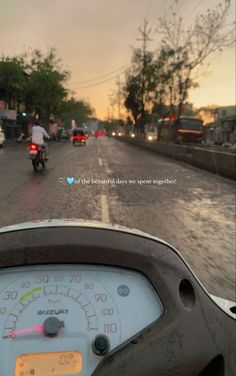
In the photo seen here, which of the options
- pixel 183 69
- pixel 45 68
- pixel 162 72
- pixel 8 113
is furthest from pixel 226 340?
pixel 45 68

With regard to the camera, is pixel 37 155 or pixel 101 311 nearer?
pixel 101 311

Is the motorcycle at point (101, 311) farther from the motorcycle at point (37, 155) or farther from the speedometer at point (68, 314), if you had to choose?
the motorcycle at point (37, 155)

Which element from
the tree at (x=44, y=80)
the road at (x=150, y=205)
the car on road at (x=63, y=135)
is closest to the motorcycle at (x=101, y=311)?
the road at (x=150, y=205)

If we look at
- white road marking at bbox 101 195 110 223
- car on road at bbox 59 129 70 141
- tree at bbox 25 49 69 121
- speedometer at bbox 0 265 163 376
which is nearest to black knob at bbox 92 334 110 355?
speedometer at bbox 0 265 163 376

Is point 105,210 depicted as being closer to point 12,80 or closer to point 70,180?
point 70,180

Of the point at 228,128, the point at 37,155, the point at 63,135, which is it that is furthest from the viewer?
the point at 228,128

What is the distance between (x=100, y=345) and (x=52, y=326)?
0.15 m

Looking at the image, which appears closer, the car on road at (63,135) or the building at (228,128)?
the car on road at (63,135)

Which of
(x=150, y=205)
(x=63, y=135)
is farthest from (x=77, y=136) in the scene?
(x=150, y=205)

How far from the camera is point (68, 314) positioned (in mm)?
1563

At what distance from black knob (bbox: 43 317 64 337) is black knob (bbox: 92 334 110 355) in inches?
4.4

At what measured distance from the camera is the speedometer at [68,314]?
4.90ft

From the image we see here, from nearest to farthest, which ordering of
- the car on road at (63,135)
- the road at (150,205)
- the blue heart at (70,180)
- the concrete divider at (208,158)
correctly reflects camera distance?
the road at (150,205)
the blue heart at (70,180)
the concrete divider at (208,158)
the car on road at (63,135)

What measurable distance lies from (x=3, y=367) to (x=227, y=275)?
4801 mm
